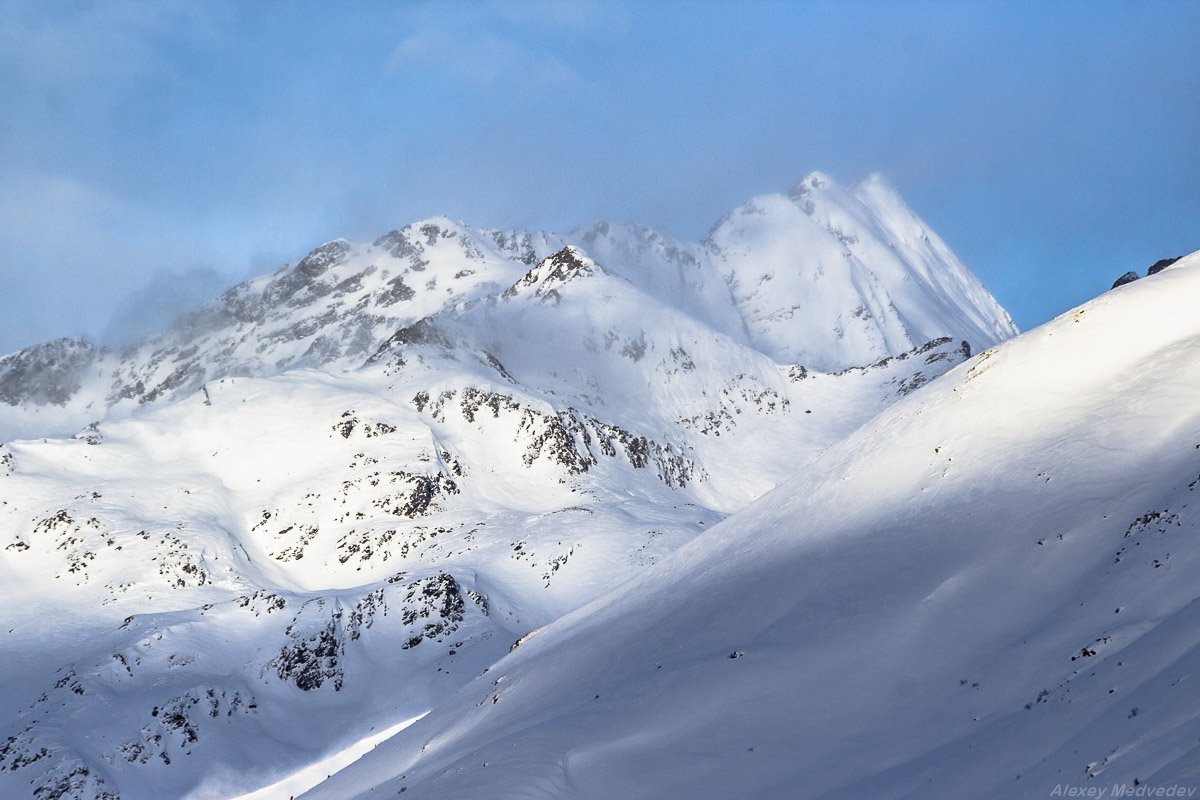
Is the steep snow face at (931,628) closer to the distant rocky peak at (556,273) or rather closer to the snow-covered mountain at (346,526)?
the snow-covered mountain at (346,526)

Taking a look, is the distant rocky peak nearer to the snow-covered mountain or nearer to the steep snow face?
the snow-covered mountain

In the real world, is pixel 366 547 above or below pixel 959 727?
above

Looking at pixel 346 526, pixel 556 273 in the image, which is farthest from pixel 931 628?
pixel 556 273

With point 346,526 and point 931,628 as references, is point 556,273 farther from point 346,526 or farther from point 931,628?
point 931,628

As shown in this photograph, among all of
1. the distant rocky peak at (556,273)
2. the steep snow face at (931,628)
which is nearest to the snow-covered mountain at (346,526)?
the steep snow face at (931,628)

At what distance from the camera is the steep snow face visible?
625 inches

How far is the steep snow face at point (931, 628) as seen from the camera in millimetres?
15875

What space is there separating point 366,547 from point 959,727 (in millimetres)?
73271

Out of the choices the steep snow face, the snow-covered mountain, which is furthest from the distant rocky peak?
the steep snow face

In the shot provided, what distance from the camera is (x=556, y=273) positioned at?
168625 mm

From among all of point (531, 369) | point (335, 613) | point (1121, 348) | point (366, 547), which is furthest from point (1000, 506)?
point (531, 369)

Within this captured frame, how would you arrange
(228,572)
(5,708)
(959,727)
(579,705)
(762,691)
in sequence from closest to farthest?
(959,727) < (762,691) < (579,705) < (5,708) < (228,572)

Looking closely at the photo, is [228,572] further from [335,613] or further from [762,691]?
[762,691]

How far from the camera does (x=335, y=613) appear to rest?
221 feet
